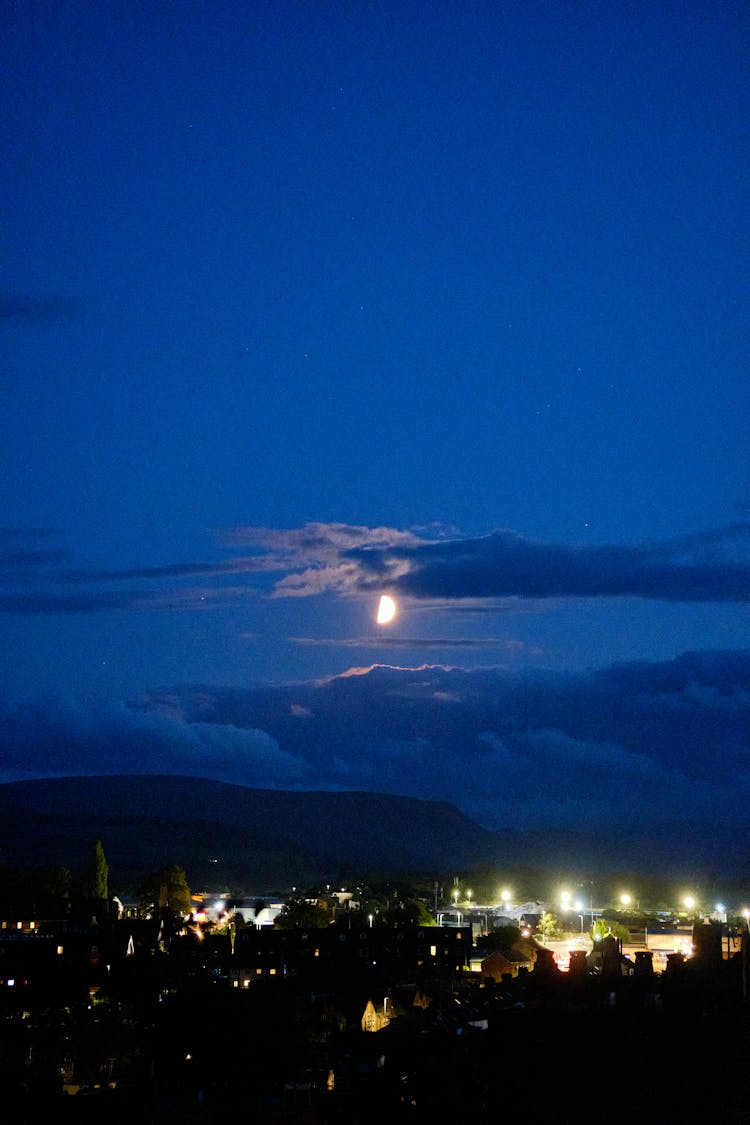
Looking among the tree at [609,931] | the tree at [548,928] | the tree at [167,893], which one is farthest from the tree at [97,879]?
the tree at [609,931]

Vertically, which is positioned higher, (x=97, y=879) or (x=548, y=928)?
(x=97, y=879)

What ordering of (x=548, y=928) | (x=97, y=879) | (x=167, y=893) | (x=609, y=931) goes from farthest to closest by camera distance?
(x=97, y=879)
(x=167, y=893)
(x=548, y=928)
(x=609, y=931)

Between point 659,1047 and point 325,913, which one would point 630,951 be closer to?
point 325,913

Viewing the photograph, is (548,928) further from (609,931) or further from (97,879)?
(97,879)

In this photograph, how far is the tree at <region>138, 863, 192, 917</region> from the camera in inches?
4188

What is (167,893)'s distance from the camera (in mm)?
106750

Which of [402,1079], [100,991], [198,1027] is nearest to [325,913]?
[100,991]

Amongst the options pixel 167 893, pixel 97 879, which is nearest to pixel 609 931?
pixel 167 893

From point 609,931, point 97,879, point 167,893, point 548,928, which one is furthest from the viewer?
point 97,879

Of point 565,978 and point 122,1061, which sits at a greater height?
point 565,978

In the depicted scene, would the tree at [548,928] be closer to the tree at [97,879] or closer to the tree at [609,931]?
the tree at [609,931]

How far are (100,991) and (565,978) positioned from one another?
2645 centimetres

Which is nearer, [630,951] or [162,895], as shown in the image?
[630,951]

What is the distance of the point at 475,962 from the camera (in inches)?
3083
